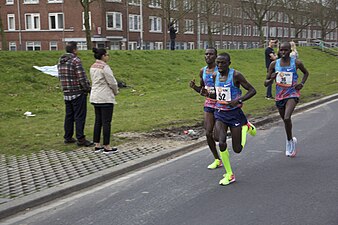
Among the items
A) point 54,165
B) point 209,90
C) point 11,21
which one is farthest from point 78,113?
point 11,21

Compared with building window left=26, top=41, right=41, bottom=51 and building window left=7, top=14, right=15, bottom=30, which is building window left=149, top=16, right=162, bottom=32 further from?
building window left=7, top=14, right=15, bottom=30

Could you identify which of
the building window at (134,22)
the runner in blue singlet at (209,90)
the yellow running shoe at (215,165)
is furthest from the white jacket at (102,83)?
the building window at (134,22)

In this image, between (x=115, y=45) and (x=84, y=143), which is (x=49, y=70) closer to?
(x=84, y=143)

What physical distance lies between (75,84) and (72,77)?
14 cm

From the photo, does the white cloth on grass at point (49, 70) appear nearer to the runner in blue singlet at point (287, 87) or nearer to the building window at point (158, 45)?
the runner in blue singlet at point (287, 87)

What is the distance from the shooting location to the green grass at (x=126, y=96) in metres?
10.6

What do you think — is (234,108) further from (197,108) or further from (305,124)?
(197,108)

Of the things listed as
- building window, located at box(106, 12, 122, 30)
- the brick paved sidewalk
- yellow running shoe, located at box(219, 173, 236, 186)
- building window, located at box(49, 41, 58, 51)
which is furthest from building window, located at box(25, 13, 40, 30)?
yellow running shoe, located at box(219, 173, 236, 186)

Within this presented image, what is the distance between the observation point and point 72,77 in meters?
8.85

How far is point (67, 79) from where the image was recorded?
8.85 m

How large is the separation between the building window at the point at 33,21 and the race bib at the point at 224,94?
52.6 metres

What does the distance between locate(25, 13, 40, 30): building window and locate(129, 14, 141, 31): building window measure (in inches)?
434

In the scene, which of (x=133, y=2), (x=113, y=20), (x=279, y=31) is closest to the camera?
(x=113, y=20)

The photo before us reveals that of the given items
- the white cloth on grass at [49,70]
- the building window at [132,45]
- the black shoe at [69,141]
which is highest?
the building window at [132,45]
